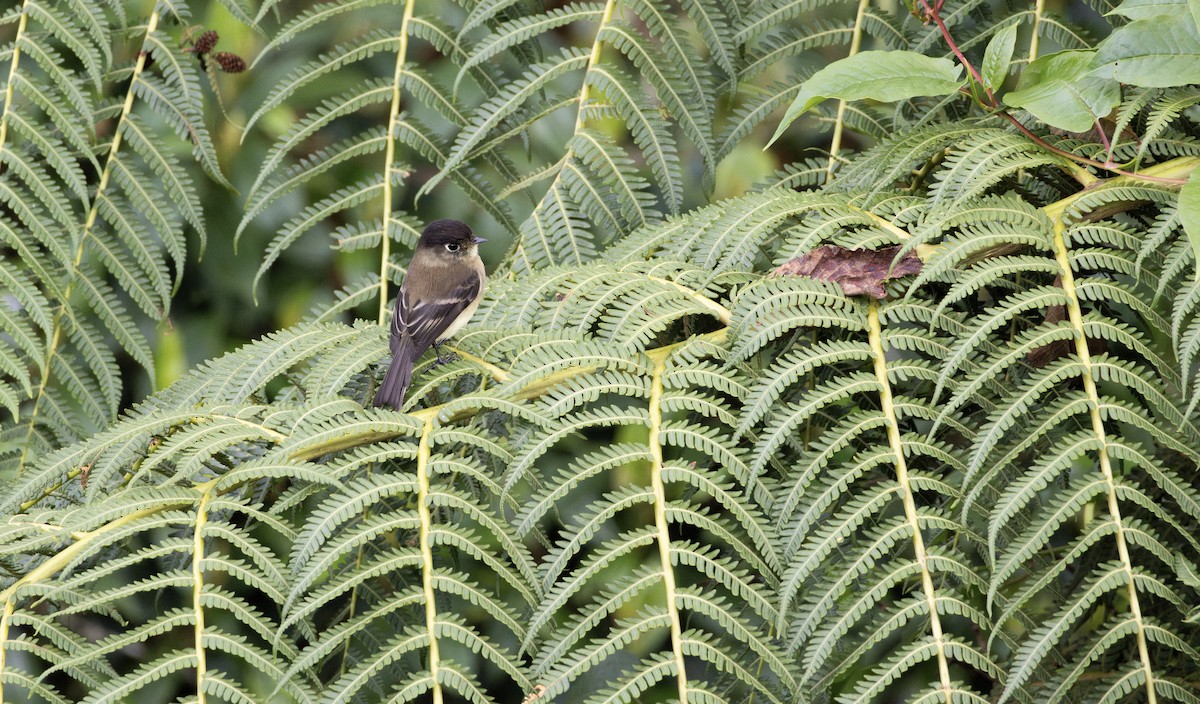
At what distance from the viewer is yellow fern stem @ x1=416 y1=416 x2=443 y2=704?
139 cm

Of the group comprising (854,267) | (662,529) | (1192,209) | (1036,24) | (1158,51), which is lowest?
(662,529)

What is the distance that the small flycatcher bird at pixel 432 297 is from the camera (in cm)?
186

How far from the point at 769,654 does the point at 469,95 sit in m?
1.94

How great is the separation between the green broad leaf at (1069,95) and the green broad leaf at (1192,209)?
0.19 metres

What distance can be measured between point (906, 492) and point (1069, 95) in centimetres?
61

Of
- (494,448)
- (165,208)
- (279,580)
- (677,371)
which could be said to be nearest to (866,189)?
(677,371)

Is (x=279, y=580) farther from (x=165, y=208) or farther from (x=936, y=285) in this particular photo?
(x=165, y=208)

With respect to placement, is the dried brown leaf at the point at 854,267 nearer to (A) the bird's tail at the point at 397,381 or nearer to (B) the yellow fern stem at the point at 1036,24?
(A) the bird's tail at the point at 397,381

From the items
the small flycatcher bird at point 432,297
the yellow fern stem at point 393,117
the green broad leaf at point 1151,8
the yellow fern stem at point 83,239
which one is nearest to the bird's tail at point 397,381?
the small flycatcher bird at point 432,297

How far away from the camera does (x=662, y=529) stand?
4.72ft

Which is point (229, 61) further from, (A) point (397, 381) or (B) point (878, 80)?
(B) point (878, 80)

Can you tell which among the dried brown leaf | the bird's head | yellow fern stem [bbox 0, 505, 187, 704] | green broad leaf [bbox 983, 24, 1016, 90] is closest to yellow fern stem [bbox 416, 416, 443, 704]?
yellow fern stem [bbox 0, 505, 187, 704]

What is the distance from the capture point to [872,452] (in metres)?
1.51

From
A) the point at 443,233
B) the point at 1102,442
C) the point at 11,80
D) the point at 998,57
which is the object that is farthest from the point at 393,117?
the point at 1102,442
